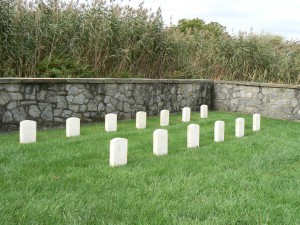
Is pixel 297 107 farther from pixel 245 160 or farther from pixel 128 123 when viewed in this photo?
pixel 245 160

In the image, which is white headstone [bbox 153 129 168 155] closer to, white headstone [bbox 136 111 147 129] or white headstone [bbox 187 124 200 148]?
white headstone [bbox 187 124 200 148]

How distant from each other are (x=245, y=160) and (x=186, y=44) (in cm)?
769

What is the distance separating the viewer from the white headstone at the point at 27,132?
6297mm

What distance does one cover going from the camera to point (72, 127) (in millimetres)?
7148

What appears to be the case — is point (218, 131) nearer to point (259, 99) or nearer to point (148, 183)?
point (148, 183)

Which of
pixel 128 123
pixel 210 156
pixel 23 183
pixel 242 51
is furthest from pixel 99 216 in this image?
pixel 242 51

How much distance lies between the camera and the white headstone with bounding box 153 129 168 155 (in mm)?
5699

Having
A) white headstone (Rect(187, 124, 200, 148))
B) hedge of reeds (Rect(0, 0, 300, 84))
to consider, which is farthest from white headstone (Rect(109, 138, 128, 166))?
hedge of reeds (Rect(0, 0, 300, 84))

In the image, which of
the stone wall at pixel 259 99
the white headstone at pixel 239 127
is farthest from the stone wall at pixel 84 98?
the white headstone at pixel 239 127

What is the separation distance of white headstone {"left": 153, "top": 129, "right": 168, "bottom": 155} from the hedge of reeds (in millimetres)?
4022

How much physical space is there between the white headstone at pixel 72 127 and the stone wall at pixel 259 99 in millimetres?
6121

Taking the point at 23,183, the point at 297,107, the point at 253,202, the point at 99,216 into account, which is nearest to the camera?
the point at 99,216

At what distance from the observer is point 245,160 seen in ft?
18.2

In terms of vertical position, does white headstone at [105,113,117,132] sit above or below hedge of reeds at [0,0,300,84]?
below
